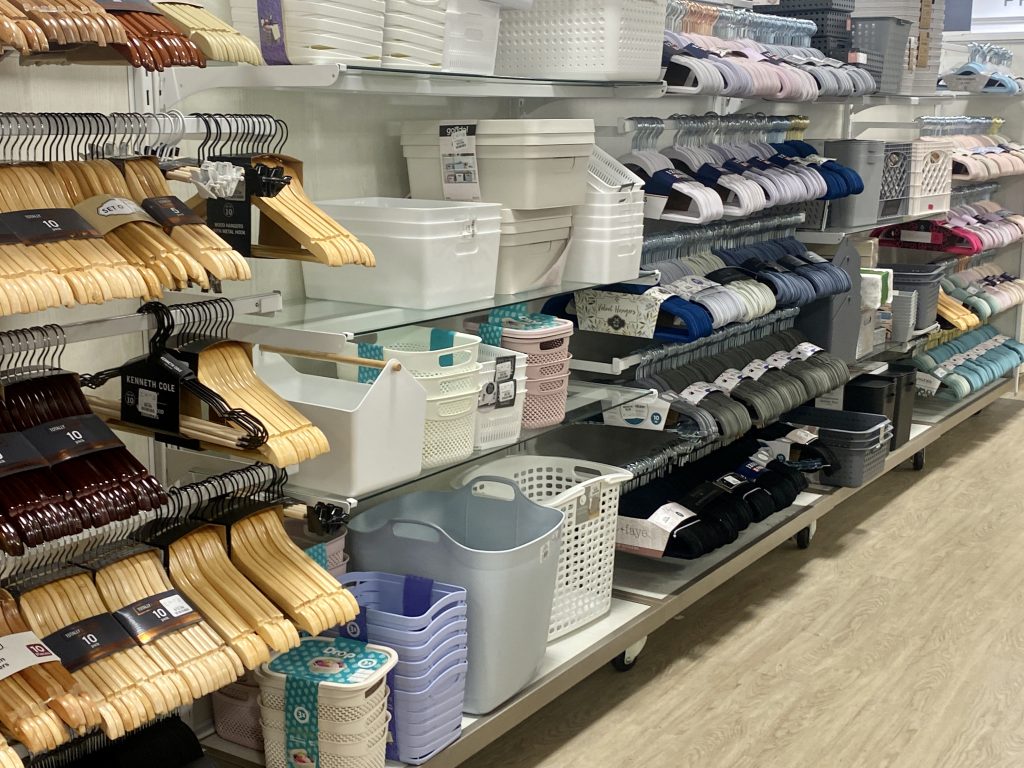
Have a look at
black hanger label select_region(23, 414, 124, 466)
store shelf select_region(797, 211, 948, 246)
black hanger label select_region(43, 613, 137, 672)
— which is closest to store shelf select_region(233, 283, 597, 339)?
black hanger label select_region(23, 414, 124, 466)

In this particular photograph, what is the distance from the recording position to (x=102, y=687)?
2.02 meters

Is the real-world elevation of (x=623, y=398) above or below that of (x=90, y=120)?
below

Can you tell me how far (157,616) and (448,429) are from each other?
3.14 feet

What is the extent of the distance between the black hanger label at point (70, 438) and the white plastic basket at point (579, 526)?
1.43 m

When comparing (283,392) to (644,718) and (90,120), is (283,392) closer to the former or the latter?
(90,120)

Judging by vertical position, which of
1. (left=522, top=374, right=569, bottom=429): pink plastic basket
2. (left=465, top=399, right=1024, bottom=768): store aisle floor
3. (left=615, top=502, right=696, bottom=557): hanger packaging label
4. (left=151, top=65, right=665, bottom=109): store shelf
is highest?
(left=151, top=65, right=665, bottom=109): store shelf

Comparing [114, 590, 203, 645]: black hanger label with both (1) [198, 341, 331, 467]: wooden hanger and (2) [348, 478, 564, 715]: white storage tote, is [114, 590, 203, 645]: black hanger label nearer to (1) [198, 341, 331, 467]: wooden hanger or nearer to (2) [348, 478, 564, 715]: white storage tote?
(1) [198, 341, 331, 467]: wooden hanger

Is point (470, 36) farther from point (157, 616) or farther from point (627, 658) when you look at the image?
point (627, 658)

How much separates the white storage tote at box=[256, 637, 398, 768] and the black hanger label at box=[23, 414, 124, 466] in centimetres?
76

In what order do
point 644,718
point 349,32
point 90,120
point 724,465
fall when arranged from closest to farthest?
1. point 90,120
2. point 349,32
3. point 644,718
4. point 724,465

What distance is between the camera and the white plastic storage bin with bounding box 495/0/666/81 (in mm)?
3402

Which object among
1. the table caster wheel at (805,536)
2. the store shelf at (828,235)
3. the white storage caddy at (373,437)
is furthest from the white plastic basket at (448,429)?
the store shelf at (828,235)

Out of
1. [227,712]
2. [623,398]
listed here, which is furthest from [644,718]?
[227,712]

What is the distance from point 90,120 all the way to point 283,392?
0.98 m
